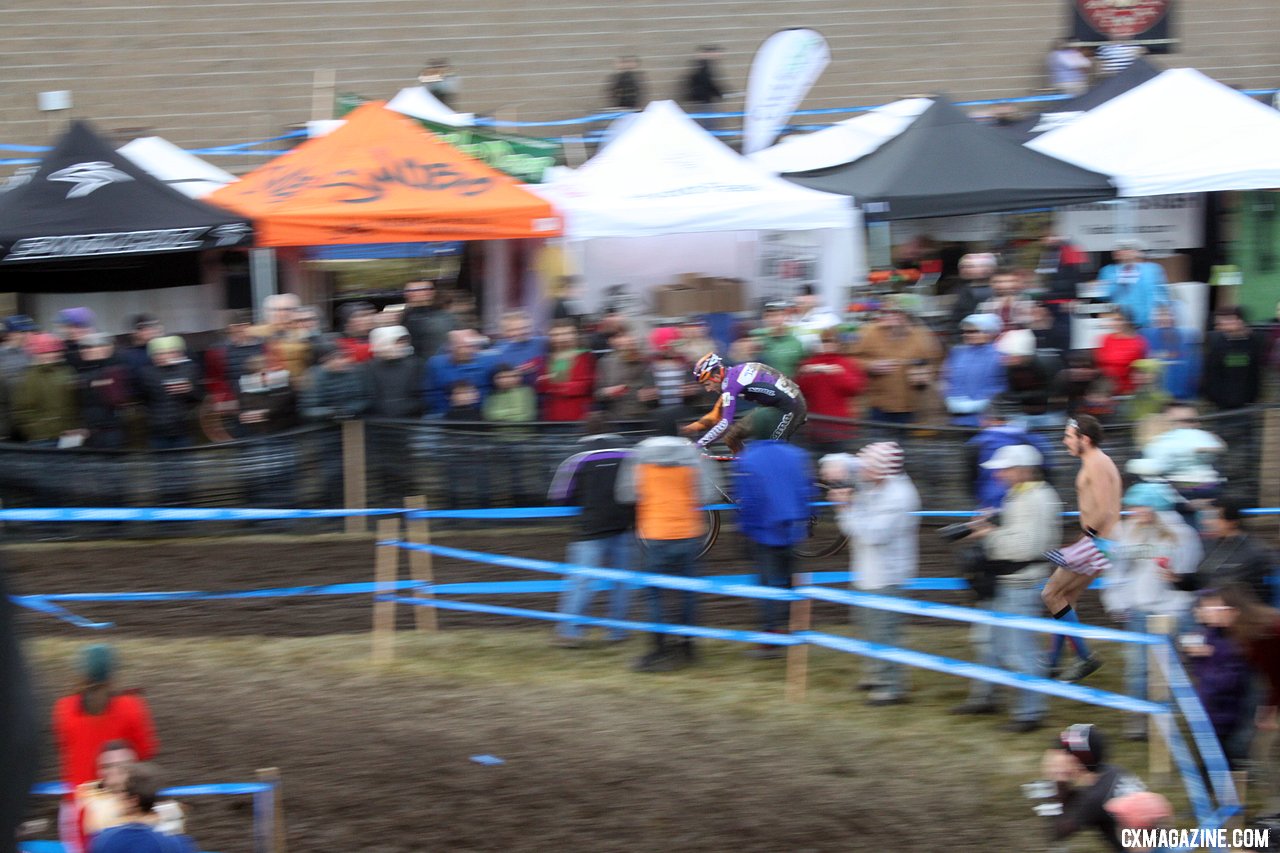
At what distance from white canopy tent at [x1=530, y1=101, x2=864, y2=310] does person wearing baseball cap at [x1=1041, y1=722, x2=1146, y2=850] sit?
924 centimetres

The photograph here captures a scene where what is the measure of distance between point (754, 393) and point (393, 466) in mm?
2959

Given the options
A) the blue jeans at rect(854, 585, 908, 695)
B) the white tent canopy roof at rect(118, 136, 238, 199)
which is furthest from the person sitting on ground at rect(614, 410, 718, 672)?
the white tent canopy roof at rect(118, 136, 238, 199)

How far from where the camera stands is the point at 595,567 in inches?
375

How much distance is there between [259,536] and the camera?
11625 mm

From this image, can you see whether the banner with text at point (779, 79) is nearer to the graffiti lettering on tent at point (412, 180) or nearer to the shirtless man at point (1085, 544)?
the graffiti lettering on tent at point (412, 180)

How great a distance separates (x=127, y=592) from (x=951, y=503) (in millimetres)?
6092

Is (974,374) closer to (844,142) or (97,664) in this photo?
(844,142)

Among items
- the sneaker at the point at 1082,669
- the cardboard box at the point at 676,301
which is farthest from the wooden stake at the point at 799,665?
the cardboard box at the point at 676,301

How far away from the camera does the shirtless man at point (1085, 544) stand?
841 cm

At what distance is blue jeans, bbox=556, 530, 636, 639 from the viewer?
9.48m

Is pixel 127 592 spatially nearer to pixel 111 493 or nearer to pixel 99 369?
pixel 111 493

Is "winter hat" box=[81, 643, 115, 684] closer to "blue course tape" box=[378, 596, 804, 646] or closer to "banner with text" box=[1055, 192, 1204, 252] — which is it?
"blue course tape" box=[378, 596, 804, 646]

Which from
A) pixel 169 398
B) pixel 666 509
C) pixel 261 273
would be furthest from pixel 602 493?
pixel 261 273

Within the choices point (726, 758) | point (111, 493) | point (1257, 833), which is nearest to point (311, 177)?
point (111, 493)
